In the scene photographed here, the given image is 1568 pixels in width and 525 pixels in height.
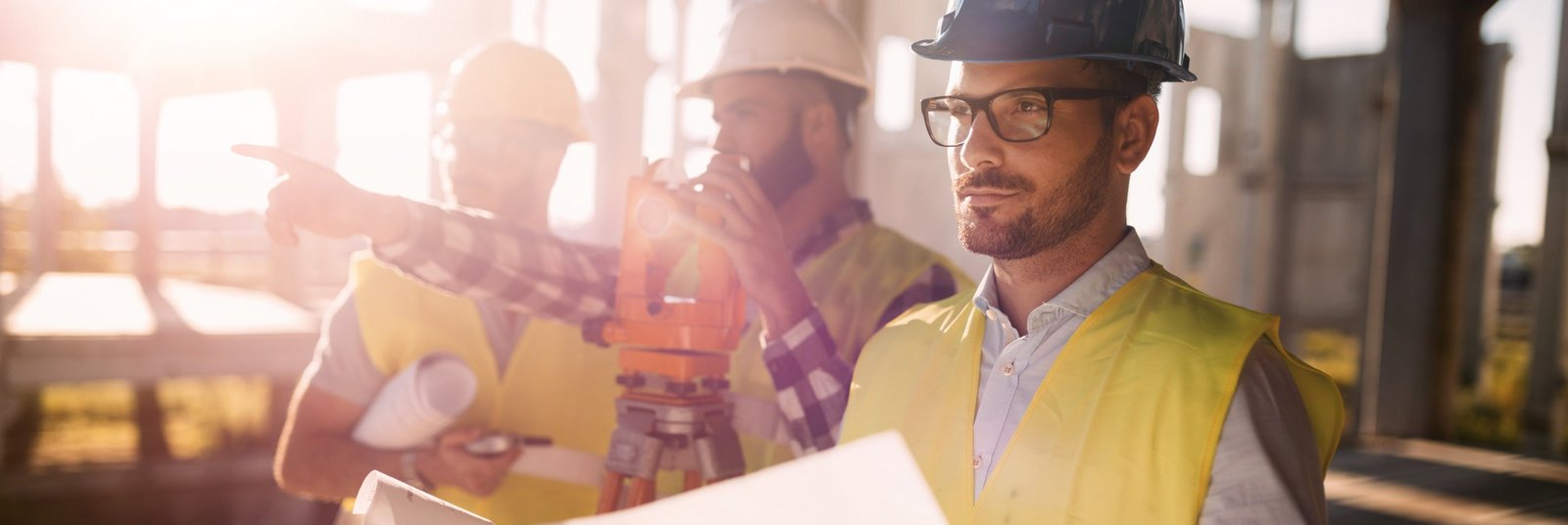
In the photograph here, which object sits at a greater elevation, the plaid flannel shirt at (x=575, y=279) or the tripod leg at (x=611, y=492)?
the plaid flannel shirt at (x=575, y=279)

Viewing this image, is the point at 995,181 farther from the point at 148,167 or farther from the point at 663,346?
the point at 148,167

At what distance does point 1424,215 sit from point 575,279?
576 cm

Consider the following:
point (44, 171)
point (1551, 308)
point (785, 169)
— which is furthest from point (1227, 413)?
point (44, 171)

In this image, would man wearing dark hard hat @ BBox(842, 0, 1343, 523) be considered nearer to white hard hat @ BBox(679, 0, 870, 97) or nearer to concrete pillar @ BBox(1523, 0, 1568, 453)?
white hard hat @ BBox(679, 0, 870, 97)

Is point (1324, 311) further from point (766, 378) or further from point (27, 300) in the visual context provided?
point (27, 300)

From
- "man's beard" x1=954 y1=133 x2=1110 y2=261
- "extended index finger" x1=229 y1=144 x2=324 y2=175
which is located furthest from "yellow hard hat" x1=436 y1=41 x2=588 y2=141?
"man's beard" x1=954 y1=133 x2=1110 y2=261

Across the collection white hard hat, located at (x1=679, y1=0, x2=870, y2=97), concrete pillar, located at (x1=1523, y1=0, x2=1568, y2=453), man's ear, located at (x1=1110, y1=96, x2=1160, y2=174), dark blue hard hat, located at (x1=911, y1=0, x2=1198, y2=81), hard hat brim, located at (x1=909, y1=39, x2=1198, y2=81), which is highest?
white hard hat, located at (x1=679, y1=0, x2=870, y2=97)

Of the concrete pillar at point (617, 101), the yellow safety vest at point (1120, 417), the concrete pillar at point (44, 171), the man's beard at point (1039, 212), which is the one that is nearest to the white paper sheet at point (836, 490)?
the yellow safety vest at point (1120, 417)

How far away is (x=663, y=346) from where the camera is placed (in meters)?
1.44

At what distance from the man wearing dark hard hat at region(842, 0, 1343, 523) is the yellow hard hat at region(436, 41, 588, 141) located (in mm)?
1043

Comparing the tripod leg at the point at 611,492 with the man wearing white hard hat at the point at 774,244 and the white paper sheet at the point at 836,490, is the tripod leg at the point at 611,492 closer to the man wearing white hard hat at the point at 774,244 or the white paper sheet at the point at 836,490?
the man wearing white hard hat at the point at 774,244

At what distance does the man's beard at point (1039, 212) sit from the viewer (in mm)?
1124

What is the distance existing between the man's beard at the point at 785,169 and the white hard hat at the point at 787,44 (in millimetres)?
126

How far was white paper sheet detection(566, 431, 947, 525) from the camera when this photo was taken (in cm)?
65
